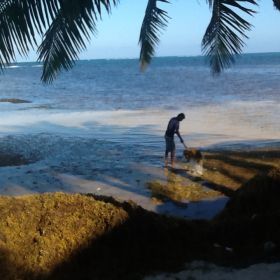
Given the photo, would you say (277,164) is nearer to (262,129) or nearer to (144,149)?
(144,149)

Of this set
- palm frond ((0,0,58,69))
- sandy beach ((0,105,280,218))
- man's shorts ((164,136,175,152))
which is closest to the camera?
palm frond ((0,0,58,69))

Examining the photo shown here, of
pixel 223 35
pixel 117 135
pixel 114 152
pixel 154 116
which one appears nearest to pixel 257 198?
pixel 223 35

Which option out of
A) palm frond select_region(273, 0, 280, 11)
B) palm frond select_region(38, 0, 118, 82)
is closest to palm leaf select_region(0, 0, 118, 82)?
palm frond select_region(38, 0, 118, 82)

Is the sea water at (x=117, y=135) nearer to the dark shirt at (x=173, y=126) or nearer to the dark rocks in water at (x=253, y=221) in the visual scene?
the dark shirt at (x=173, y=126)

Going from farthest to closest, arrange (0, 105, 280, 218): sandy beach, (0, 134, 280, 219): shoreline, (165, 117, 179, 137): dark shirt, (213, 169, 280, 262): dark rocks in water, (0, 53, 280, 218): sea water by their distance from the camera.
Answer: (165, 117, 179, 137): dark shirt → (0, 53, 280, 218): sea water → (0, 105, 280, 218): sandy beach → (0, 134, 280, 219): shoreline → (213, 169, 280, 262): dark rocks in water

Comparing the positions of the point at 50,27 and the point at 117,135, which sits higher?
the point at 50,27

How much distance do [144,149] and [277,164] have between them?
545cm

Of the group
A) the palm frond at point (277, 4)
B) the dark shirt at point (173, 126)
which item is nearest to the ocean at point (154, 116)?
the dark shirt at point (173, 126)

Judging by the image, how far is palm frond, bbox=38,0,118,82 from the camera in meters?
4.20

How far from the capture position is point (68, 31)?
4.32 meters

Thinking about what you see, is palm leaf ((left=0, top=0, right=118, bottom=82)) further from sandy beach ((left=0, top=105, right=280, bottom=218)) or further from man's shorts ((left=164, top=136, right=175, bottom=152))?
man's shorts ((left=164, top=136, right=175, bottom=152))

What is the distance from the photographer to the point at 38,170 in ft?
47.5

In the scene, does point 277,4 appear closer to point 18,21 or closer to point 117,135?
point 18,21

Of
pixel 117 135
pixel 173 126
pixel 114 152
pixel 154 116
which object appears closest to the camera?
pixel 173 126
